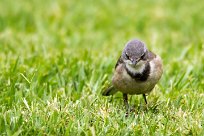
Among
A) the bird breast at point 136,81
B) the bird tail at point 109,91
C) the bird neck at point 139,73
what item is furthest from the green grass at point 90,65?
the bird neck at point 139,73

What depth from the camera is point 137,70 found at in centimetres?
600

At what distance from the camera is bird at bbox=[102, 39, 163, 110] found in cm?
599

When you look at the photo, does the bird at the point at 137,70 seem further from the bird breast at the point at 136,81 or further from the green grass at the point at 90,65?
the green grass at the point at 90,65

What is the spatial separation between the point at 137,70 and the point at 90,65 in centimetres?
149

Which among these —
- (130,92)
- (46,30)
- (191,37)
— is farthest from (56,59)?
(191,37)

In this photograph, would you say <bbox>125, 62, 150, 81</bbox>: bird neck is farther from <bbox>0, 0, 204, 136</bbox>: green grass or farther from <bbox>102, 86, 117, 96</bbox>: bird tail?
<bbox>102, 86, 117, 96</bbox>: bird tail

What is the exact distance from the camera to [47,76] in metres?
6.90

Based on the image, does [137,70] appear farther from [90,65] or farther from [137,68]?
[90,65]

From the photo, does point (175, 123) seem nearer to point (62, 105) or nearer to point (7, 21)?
point (62, 105)

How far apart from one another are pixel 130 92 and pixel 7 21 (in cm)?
435

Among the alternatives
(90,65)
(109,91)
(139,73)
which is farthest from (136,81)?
(90,65)

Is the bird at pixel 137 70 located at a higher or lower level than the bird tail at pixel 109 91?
higher

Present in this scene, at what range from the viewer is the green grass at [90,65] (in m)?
5.25

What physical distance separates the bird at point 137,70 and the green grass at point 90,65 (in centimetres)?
23
